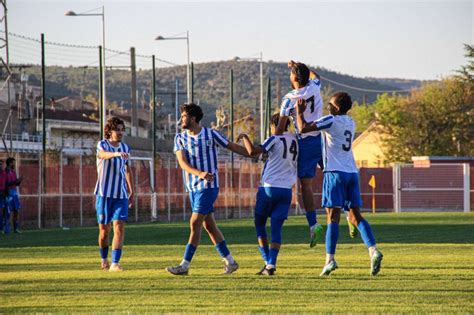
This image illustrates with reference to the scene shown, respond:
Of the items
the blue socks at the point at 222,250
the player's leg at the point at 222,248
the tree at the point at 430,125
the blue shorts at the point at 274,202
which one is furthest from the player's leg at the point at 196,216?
the tree at the point at 430,125

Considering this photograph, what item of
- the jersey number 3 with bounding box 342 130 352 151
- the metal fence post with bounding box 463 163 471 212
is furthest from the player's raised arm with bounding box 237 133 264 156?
the metal fence post with bounding box 463 163 471 212

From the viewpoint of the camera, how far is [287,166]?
1507 centimetres

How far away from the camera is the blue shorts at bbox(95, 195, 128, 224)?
1662 cm

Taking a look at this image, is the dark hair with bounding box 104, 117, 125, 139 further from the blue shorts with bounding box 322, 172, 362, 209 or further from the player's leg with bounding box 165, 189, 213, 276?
the blue shorts with bounding box 322, 172, 362, 209

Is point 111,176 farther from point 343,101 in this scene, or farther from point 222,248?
point 343,101

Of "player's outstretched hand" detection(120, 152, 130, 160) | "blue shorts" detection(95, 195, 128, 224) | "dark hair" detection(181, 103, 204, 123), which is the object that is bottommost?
"blue shorts" detection(95, 195, 128, 224)

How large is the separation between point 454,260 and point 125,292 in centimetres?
635

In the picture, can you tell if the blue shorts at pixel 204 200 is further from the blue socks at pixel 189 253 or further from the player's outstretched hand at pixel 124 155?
the player's outstretched hand at pixel 124 155

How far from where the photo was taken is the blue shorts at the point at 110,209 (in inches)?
655

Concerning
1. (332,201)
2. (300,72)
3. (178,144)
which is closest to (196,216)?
(178,144)

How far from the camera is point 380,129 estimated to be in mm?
92062

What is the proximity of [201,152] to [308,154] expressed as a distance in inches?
65.5

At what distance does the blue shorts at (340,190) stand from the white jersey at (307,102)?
0.91 meters

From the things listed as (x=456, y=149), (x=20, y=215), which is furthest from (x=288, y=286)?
(x=456, y=149)
